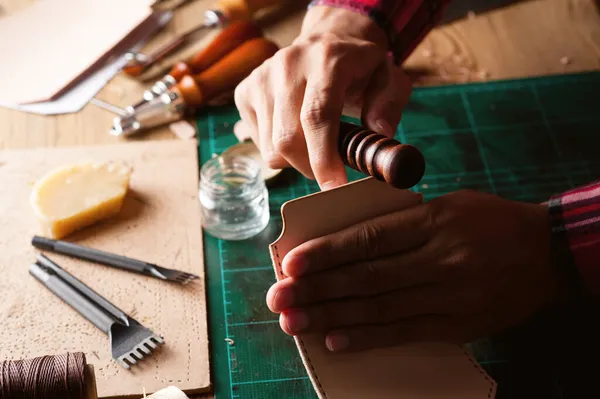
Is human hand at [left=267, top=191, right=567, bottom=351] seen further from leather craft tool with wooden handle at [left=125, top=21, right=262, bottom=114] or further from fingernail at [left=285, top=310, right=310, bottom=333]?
leather craft tool with wooden handle at [left=125, top=21, right=262, bottom=114]

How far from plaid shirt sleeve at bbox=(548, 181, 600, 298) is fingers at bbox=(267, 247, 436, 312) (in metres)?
0.23

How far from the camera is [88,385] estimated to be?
3.03 ft

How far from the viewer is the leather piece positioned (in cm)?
101

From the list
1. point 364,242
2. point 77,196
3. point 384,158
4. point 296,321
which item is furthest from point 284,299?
point 77,196

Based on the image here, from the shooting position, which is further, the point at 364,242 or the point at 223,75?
the point at 223,75

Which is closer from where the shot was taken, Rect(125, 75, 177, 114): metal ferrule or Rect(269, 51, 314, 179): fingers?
Rect(269, 51, 314, 179): fingers

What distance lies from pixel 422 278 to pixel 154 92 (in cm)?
75

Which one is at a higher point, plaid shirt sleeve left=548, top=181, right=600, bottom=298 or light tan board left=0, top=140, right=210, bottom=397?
plaid shirt sleeve left=548, top=181, right=600, bottom=298

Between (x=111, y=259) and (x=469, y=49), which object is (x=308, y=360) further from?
(x=469, y=49)

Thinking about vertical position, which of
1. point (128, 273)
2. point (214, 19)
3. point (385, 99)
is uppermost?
point (214, 19)

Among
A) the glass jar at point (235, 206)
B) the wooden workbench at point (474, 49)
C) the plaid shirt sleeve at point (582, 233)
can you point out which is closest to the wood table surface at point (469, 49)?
the wooden workbench at point (474, 49)

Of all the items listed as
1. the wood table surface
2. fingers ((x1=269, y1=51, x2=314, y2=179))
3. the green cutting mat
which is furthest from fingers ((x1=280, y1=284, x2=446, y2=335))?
the wood table surface

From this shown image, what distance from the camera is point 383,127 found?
3.56ft

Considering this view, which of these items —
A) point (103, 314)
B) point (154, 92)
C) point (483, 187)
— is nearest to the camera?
point (103, 314)
